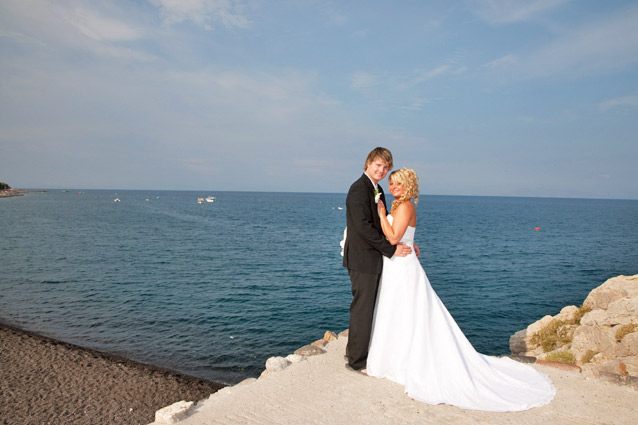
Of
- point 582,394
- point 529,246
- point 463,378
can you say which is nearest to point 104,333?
point 463,378

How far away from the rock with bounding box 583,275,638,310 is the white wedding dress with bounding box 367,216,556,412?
547cm

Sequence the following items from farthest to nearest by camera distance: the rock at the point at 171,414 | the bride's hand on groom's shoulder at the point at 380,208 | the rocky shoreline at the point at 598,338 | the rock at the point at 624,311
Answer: the rock at the point at 624,311, the rocky shoreline at the point at 598,338, the bride's hand on groom's shoulder at the point at 380,208, the rock at the point at 171,414

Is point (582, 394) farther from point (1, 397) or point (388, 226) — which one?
point (1, 397)

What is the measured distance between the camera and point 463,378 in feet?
17.7

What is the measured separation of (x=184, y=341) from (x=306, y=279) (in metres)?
12.1

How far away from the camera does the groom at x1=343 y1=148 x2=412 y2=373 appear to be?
566 cm

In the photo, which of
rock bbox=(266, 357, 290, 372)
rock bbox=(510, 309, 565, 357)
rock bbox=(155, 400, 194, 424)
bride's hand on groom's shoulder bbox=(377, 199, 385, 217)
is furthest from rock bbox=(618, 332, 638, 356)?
rock bbox=(155, 400, 194, 424)

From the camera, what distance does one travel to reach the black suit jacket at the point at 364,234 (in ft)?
18.6

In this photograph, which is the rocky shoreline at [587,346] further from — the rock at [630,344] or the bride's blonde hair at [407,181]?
the bride's blonde hair at [407,181]

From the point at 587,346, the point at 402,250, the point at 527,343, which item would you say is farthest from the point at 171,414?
the point at 527,343

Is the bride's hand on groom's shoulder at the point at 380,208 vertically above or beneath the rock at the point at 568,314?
above

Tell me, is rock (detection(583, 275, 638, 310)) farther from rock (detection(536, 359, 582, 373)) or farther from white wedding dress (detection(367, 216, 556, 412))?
white wedding dress (detection(367, 216, 556, 412))

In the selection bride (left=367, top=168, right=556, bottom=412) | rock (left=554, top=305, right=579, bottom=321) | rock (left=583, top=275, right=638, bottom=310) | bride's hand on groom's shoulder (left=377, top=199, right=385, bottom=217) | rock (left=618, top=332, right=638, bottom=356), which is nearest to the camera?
bride (left=367, top=168, right=556, bottom=412)

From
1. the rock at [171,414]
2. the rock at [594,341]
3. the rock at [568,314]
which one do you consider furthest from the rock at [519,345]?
the rock at [171,414]
